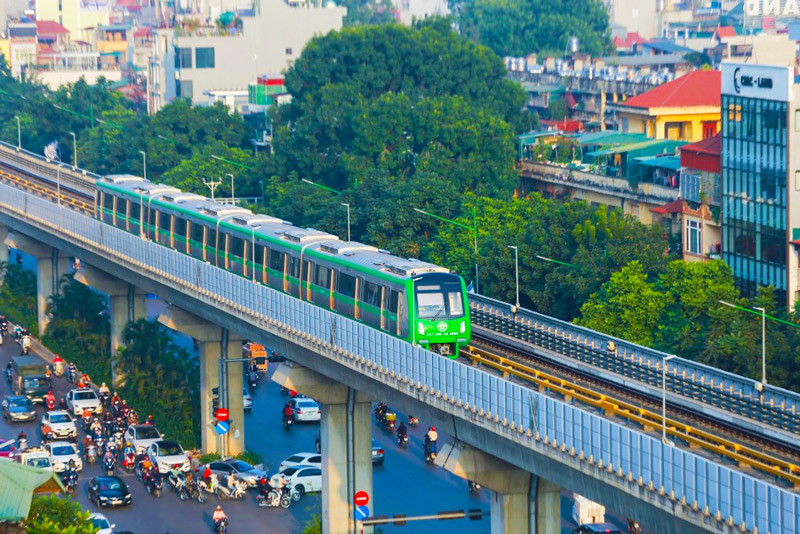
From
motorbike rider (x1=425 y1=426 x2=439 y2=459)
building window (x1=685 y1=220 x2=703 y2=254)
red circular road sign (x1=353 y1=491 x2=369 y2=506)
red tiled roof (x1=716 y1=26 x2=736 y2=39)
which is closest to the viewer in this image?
red circular road sign (x1=353 y1=491 x2=369 y2=506)

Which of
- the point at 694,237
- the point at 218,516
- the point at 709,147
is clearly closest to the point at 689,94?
the point at 709,147

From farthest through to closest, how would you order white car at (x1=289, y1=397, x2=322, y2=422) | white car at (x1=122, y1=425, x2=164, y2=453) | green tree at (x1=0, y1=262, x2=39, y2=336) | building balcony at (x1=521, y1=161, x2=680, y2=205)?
green tree at (x1=0, y1=262, x2=39, y2=336), building balcony at (x1=521, y1=161, x2=680, y2=205), white car at (x1=289, y1=397, x2=322, y2=422), white car at (x1=122, y1=425, x2=164, y2=453)

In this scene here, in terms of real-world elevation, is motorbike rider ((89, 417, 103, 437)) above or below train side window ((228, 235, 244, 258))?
below

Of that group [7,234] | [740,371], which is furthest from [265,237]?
[7,234]

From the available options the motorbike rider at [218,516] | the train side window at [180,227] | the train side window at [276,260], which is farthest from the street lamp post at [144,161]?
the motorbike rider at [218,516]

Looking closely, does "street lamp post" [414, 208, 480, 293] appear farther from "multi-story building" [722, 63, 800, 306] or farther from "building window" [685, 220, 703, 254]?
"multi-story building" [722, 63, 800, 306]

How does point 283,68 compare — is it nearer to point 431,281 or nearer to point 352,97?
point 352,97

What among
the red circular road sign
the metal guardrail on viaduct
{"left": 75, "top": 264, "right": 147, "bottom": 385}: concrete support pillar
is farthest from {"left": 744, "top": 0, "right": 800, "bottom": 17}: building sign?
the red circular road sign
